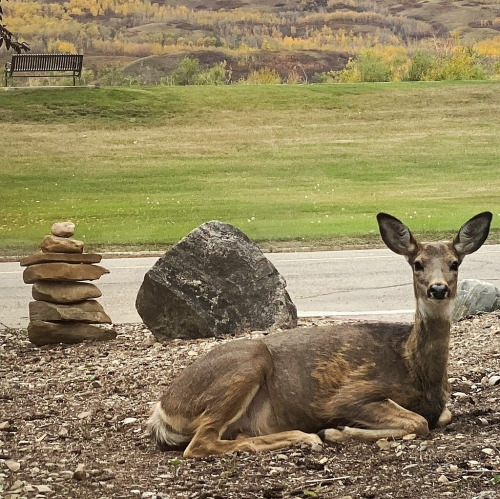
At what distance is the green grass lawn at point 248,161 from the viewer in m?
23.7

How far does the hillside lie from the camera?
50.8 meters

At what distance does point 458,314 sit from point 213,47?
43353 mm

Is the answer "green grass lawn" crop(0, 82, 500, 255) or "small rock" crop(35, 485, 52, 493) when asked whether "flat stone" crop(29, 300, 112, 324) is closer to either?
"small rock" crop(35, 485, 52, 493)

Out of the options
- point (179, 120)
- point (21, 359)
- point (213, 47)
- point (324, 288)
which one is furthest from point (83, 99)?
point (21, 359)

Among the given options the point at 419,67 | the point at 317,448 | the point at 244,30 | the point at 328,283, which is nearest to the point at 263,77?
the point at 244,30

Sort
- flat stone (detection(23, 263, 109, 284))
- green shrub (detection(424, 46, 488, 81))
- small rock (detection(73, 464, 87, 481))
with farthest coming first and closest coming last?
green shrub (detection(424, 46, 488, 81))
flat stone (detection(23, 263, 109, 284))
small rock (detection(73, 464, 87, 481))

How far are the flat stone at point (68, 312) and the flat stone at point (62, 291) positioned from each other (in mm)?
60

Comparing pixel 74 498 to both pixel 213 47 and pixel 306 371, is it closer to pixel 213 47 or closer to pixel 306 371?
pixel 306 371

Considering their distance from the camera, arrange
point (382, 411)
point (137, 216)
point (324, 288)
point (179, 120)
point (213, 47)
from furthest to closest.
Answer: point (213, 47) → point (179, 120) → point (137, 216) → point (324, 288) → point (382, 411)

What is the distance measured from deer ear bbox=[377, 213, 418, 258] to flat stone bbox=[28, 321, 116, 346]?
447 centimetres

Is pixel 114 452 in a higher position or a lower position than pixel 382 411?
lower

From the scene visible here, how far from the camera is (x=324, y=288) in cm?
1420

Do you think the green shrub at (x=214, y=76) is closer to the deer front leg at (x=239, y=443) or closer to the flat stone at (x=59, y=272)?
the flat stone at (x=59, y=272)

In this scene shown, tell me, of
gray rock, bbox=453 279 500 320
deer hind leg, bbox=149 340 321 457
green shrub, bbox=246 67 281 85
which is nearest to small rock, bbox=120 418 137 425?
deer hind leg, bbox=149 340 321 457
